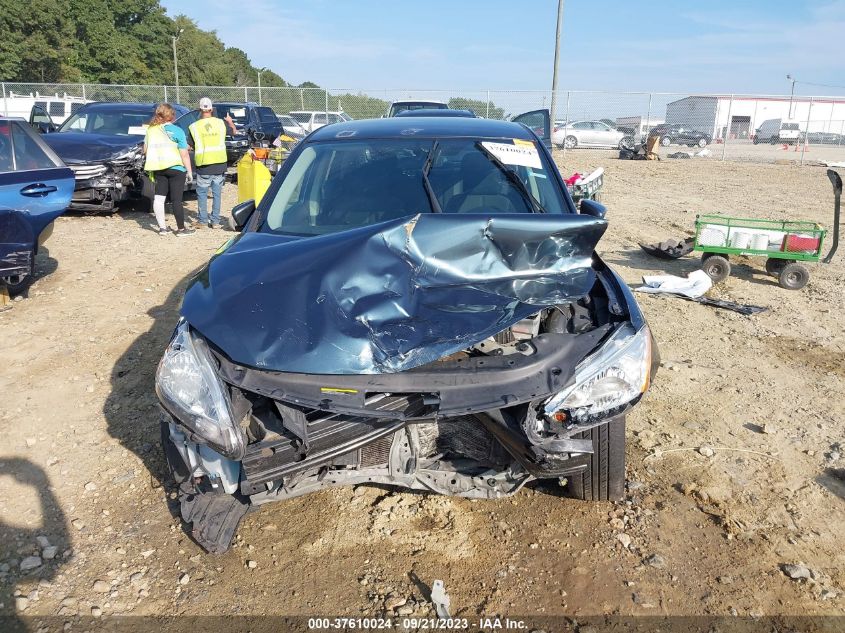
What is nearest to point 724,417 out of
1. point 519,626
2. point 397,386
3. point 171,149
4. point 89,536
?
point 519,626

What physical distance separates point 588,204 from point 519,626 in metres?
2.30

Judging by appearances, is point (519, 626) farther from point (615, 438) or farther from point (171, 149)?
point (171, 149)

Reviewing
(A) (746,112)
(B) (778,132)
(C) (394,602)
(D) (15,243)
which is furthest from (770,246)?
(A) (746,112)

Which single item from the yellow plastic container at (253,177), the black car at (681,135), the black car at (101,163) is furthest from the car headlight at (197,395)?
the black car at (681,135)

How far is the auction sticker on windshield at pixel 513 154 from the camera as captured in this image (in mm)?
3764

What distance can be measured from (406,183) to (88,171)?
778 cm

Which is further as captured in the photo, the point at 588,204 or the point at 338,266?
the point at 588,204

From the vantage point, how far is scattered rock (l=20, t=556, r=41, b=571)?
2.75 metres

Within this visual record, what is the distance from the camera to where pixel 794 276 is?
6.98 m

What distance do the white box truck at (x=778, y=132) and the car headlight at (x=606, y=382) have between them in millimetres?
26125

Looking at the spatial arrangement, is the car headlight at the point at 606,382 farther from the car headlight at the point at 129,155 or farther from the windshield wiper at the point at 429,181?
the car headlight at the point at 129,155

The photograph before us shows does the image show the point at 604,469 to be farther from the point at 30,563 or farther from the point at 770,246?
the point at 770,246

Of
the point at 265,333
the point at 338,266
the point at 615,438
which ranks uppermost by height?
the point at 338,266

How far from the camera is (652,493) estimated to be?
3289 mm
